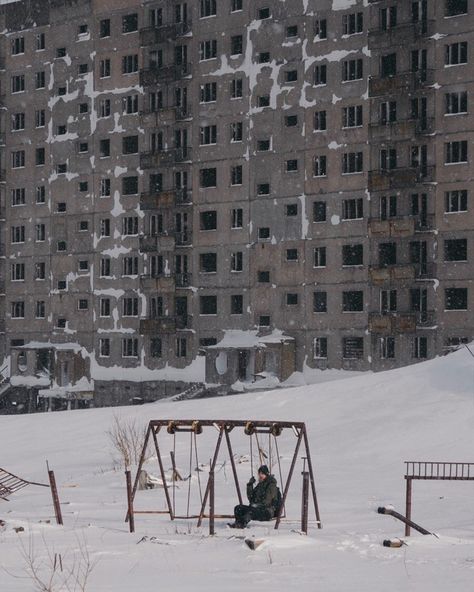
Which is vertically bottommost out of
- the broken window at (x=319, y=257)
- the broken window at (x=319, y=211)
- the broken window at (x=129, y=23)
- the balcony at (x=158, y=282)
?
the balcony at (x=158, y=282)

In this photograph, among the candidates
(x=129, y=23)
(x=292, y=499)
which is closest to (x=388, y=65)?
(x=129, y=23)

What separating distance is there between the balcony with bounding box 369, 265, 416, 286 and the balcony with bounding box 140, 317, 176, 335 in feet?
45.0

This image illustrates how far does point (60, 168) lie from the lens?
74125mm

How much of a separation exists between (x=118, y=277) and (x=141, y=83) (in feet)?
40.9

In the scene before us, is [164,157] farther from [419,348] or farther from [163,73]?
[419,348]

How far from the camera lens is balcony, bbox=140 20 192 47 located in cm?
6812

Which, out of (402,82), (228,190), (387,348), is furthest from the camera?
(228,190)

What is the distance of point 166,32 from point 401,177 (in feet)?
61.3

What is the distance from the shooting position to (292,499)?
27.5 m

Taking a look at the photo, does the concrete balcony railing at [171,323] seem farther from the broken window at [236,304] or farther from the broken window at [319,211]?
the broken window at [319,211]

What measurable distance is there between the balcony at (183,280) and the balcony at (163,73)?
12.1m

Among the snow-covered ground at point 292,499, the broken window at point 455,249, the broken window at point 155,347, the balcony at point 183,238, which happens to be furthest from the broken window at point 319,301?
the snow-covered ground at point 292,499

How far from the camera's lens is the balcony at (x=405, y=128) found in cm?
5969

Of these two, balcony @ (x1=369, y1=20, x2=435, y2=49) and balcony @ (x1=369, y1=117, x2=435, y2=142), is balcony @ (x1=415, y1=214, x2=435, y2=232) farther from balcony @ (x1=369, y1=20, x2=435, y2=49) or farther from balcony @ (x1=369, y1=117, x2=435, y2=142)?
balcony @ (x1=369, y1=20, x2=435, y2=49)
